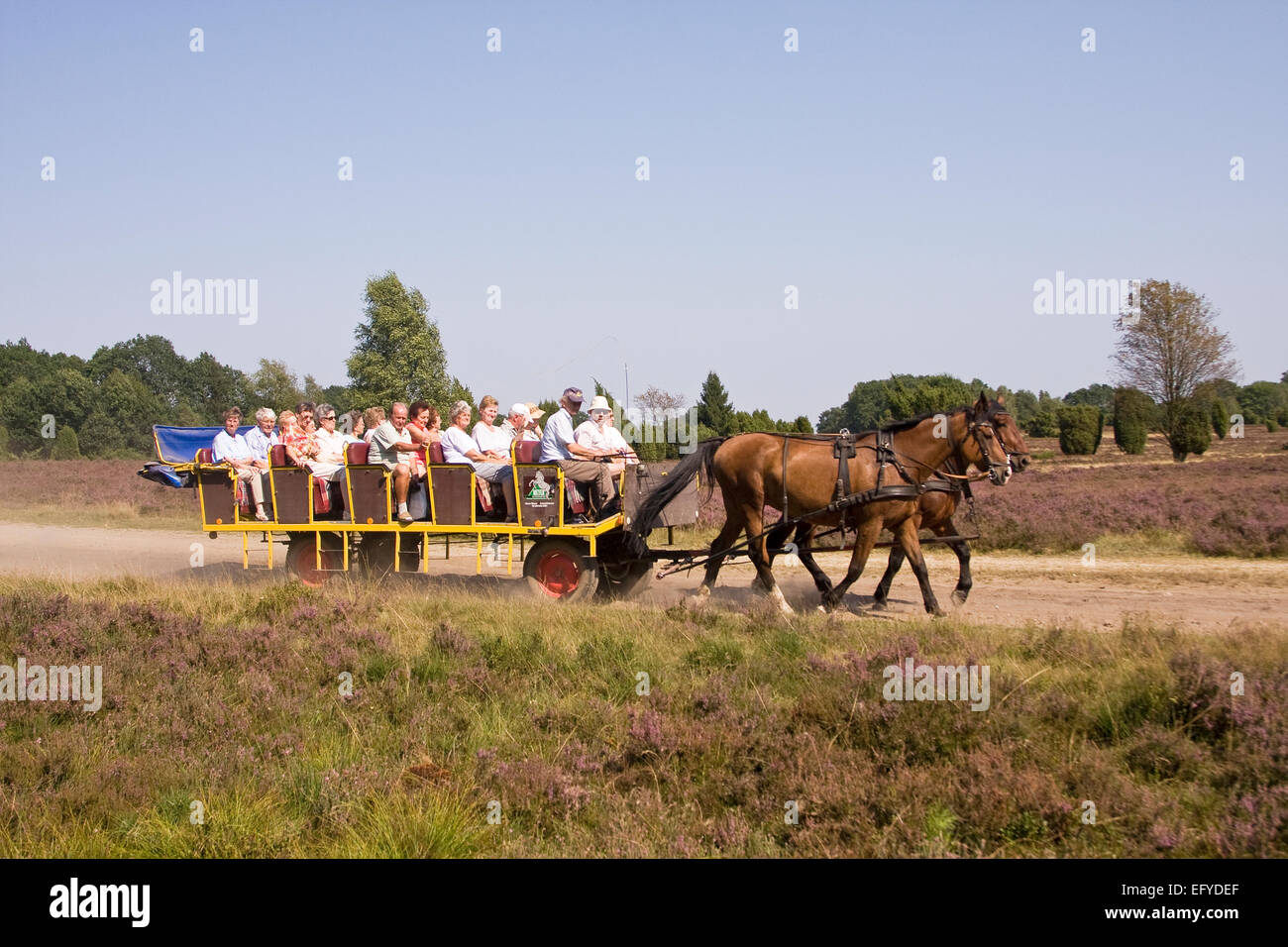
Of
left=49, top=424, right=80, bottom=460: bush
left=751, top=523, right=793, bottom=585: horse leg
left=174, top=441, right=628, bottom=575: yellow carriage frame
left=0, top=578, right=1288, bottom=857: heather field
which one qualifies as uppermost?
left=49, top=424, right=80, bottom=460: bush

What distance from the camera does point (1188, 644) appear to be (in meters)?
7.01

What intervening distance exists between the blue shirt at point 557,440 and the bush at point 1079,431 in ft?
115

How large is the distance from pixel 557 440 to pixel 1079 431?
35.4 metres

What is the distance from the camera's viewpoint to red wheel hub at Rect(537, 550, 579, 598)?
10.9 meters

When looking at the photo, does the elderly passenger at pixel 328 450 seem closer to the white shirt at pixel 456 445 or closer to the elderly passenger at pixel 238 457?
the elderly passenger at pixel 238 457

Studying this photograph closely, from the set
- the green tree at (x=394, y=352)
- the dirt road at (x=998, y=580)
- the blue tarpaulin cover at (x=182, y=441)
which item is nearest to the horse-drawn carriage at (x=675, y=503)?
the dirt road at (x=998, y=580)

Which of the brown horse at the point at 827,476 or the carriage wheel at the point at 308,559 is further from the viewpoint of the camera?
the carriage wheel at the point at 308,559

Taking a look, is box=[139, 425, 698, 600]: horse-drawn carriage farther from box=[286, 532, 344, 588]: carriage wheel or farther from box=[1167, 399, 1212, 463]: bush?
box=[1167, 399, 1212, 463]: bush

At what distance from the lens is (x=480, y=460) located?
11.1 meters

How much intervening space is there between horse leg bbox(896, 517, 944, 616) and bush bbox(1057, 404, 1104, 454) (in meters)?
34.5

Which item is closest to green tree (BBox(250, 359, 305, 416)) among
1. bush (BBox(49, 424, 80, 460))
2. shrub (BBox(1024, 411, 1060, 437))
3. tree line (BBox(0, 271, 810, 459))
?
tree line (BBox(0, 271, 810, 459))

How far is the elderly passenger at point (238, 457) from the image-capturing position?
1180 cm
